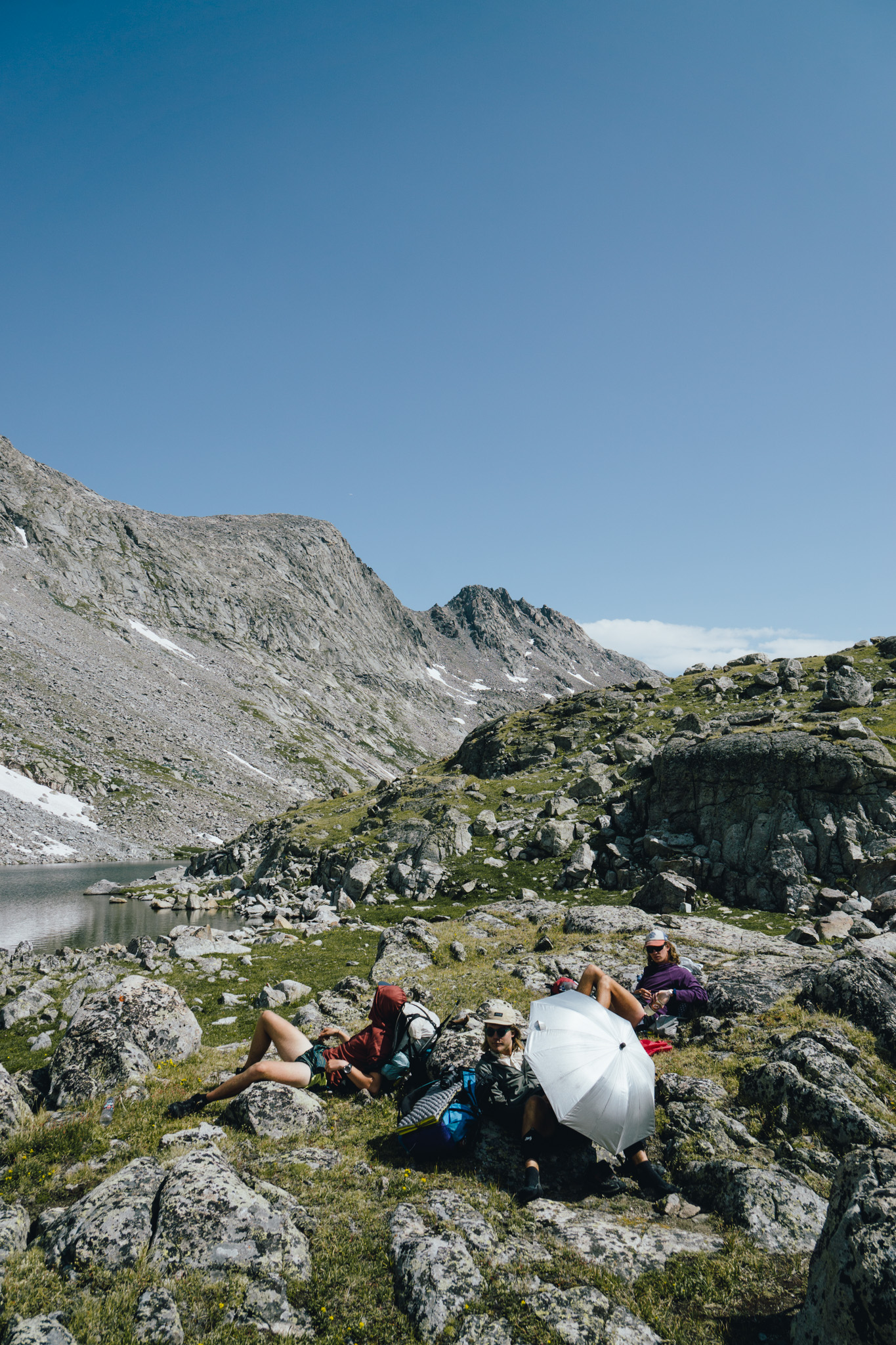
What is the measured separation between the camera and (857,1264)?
5.23 meters

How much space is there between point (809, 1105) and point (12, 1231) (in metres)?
11.0

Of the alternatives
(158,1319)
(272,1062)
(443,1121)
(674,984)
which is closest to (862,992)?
(674,984)

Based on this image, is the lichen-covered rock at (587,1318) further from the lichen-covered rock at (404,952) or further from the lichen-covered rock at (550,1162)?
the lichen-covered rock at (404,952)

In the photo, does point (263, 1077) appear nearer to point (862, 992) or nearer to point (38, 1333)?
point (38, 1333)

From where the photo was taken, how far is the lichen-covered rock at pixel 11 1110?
955 cm

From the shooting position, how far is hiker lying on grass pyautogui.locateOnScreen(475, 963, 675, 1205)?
8781 mm

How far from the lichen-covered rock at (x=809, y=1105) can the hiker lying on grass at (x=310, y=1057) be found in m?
6.54

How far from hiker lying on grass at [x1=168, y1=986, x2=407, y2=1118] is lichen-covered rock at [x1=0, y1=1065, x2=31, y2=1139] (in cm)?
220

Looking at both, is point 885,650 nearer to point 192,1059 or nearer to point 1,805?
point 192,1059

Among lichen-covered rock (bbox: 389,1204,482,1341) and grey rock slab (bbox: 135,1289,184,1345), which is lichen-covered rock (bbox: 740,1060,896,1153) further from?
grey rock slab (bbox: 135,1289,184,1345)

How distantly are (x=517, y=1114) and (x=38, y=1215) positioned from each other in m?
6.68

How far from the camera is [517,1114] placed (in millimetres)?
9992

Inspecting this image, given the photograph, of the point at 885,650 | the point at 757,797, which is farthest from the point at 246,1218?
the point at 885,650

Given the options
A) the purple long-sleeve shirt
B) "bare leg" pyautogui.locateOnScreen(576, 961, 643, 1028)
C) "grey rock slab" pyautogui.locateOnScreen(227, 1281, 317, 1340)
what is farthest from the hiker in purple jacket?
"grey rock slab" pyautogui.locateOnScreen(227, 1281, 317, 1340)
